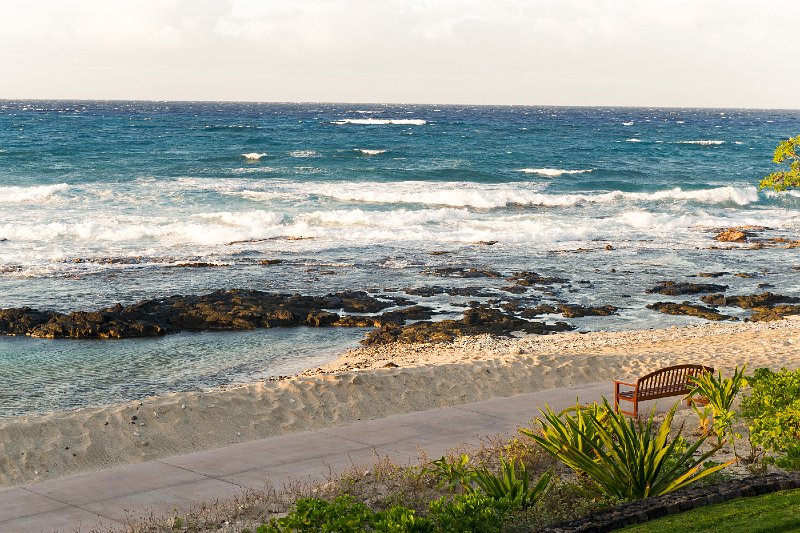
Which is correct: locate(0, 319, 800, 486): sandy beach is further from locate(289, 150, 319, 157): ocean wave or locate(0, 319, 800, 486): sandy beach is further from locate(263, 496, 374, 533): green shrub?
locate(289, 150, 319, 157): ocean wave

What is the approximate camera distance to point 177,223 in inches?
1454

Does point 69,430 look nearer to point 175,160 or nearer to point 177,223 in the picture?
point 177,223

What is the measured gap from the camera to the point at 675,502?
8.09 metres

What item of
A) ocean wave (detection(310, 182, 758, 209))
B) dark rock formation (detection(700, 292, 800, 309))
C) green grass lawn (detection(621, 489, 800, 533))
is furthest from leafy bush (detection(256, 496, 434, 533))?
ocean wave (detection(310, 182, 758, 209))

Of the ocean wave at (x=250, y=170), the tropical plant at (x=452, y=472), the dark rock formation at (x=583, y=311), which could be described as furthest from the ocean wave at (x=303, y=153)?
the tropical plant at (x=452, y=472)

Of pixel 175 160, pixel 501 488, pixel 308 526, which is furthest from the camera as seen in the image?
pixel 175 160

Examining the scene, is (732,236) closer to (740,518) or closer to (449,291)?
(449,291)

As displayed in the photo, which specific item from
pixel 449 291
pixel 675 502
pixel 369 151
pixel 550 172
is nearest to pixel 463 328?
pixel 449 291

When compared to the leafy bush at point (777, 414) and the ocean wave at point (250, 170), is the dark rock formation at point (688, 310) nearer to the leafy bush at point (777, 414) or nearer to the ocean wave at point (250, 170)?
the leafy bush at point (777, 414)

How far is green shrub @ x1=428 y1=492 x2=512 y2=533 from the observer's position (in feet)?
24.1

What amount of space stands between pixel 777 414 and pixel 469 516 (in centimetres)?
370

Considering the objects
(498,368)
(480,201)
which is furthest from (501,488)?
(480,201)

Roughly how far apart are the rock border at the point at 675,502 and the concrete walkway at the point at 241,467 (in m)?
3.15

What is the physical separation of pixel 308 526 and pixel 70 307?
1592cm
